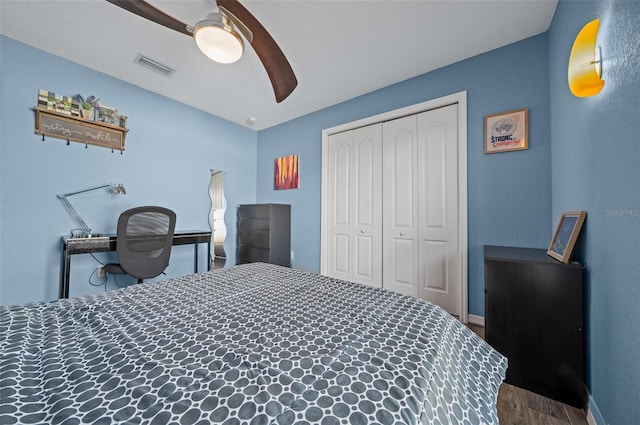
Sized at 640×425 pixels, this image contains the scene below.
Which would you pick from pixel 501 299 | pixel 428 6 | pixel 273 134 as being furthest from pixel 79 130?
pixel 501 299

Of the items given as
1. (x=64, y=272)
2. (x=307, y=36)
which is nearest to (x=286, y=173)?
(x=307, y=36)

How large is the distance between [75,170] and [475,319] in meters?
4.25

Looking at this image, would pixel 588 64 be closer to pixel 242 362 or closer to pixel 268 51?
pixel 268 51

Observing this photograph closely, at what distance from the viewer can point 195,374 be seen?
60 cm

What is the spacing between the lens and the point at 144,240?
234cm

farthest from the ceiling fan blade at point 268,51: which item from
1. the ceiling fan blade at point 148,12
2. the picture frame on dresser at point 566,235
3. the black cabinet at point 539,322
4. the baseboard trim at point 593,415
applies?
the baseboard trim at point 593,415

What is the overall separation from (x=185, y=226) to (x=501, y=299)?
3572 millimetres

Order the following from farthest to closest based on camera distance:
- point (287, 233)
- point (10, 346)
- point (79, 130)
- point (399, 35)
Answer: point (287, 233) → point (79, 130) → point (399, 35) → point (10, 346)

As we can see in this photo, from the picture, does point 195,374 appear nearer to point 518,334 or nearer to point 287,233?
point 518,334

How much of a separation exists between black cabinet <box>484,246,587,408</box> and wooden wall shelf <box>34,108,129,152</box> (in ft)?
12.5

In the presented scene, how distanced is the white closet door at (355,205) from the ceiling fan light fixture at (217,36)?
189 cm

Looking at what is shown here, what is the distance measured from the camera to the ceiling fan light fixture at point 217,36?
1434 mm

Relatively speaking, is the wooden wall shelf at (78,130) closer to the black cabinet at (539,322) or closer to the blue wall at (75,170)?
the blue wall at (75,170)

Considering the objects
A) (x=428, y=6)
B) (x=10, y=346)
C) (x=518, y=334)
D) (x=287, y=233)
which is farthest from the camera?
(x=287, y=233)
